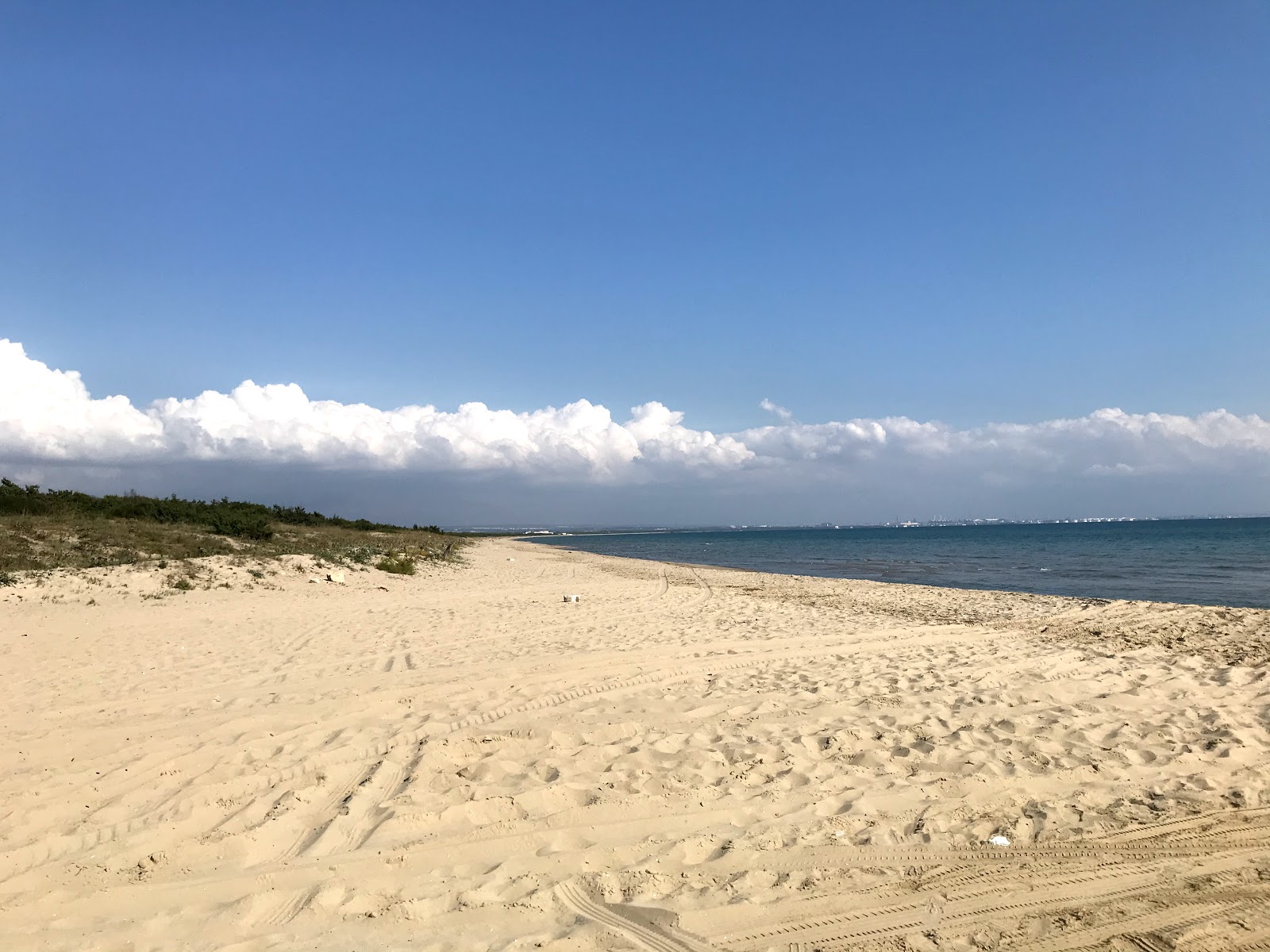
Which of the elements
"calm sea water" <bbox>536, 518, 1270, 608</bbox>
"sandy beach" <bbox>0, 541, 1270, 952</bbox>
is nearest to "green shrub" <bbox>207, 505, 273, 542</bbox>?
"sandy beach" <bbox>0, 541, 1270, 952</bbox>

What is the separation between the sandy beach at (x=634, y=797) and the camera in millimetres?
3451

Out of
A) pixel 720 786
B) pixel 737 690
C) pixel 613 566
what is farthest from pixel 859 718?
pixel 613 566

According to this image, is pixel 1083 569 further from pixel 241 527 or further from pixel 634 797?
pixel 241 527

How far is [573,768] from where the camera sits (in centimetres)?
533

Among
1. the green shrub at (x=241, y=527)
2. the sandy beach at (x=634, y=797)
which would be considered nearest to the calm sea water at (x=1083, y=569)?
the sandy beach at (x=634, y=797)

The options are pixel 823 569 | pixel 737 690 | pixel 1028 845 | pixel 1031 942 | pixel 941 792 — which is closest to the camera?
pixel 1031 942

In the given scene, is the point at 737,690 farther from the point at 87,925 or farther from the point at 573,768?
the point at 87,925

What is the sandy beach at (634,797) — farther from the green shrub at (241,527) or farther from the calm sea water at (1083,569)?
the green shrub at (241,527)

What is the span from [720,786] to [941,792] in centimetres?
154

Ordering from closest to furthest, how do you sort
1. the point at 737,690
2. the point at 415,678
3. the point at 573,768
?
the point at 573,768 < the point at 737,690 < the point at 415,678

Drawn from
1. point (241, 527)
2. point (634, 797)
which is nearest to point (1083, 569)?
point (634, 797)

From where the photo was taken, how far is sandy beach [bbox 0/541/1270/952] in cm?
345

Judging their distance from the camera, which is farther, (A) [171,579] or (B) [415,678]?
(A) [171,579]

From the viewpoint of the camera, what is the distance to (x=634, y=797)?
482cm
